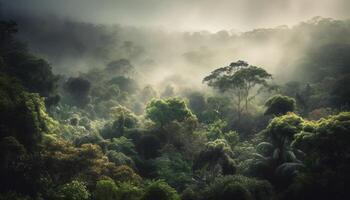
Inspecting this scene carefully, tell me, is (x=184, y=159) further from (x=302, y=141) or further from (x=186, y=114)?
(x=302, y=141)

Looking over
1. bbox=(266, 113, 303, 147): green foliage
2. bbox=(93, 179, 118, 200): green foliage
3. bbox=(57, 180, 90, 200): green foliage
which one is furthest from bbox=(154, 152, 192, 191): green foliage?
bbox=(57, 180, 90, 200): green foliage

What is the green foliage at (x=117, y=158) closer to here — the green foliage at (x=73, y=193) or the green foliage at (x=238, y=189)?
the green foliage at (x=238, y=189)

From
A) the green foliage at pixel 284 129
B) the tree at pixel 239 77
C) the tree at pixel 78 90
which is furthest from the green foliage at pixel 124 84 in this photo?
the green foliage at pixel 284 129

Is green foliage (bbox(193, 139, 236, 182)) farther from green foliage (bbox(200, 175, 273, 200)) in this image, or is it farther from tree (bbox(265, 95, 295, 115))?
tree (bbox(265, 95, 295, 115))

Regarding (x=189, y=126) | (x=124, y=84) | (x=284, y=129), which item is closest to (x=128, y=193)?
(x=284, y=129)

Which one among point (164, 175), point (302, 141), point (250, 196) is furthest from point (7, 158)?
point (302, 141)

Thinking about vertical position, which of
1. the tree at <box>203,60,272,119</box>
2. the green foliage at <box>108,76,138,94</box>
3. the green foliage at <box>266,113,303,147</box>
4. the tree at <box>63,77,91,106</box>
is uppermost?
the green foliage at <box>108,76,138,94</box>

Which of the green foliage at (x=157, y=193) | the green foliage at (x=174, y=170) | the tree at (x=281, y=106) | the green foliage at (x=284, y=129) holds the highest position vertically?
the tree at (x=281, y=106)

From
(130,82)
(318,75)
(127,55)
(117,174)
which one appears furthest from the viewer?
(127,55)
